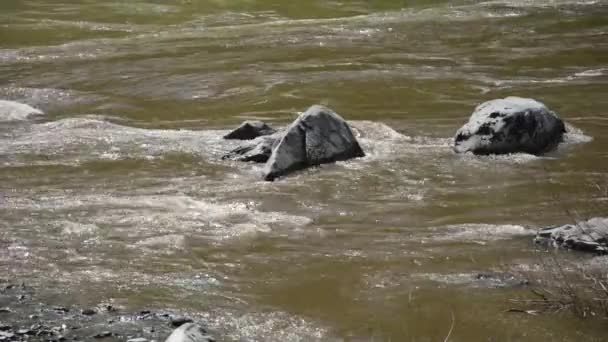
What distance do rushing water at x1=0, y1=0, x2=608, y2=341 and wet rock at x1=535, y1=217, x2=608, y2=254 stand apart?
0.84 feet

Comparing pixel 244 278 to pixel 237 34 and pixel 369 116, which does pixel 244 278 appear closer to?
pixel 369 116

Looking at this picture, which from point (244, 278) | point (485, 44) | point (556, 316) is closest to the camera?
point (556, 316)

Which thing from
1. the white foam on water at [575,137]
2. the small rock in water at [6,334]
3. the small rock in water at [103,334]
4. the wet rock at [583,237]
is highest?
the wet rock at [583,237]

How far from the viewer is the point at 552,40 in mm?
19812

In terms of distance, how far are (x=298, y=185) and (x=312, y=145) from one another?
81 centimetres

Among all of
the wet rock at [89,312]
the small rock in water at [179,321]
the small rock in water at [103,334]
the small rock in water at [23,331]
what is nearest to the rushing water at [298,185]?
the small rock in water at [179,321]

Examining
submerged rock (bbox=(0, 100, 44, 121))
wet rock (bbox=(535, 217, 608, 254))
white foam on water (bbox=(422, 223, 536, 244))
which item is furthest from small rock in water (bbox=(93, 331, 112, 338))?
submerged rock (bbox=(0, 100, 44, 121))

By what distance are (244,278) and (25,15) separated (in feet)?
64.2

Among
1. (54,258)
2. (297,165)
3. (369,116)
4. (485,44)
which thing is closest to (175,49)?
(485,44)

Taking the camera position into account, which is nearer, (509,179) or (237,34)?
(509,179)

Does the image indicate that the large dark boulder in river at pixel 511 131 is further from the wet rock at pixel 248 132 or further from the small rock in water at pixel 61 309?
the small rock in water at pixel 61 309

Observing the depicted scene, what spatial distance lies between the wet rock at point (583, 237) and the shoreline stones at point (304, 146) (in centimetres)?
309

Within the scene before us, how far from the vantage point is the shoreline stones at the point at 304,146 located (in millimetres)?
10055

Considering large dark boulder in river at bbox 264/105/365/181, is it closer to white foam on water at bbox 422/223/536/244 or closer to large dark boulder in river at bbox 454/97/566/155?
large dark boulder in river at bbox 454/97/566/155
